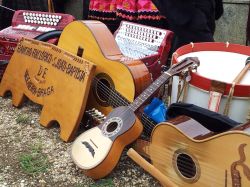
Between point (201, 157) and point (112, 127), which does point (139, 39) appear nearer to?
point (112, 127)

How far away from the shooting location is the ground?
211cm

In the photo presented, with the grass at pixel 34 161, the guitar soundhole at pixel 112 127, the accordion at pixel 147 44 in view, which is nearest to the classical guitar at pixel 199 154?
the guitar soundhole at pixel 112 127

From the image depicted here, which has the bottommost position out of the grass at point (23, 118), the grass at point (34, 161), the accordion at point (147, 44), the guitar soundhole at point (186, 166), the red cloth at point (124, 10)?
the grass at point (34, 161)

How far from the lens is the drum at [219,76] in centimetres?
189

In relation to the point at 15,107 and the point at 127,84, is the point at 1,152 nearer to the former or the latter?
the point at 15,107

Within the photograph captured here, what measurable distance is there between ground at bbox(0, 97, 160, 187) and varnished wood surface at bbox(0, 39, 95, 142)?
4.3 inches

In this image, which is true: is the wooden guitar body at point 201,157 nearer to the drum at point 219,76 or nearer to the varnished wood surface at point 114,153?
the varnished wood surface at point 114,153

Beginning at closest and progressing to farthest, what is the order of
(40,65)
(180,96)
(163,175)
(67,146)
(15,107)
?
(163,175) → (180,96) → (67,146) → (40,65) → (15,107)

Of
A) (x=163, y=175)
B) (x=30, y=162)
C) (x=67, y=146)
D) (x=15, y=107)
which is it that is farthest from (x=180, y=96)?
(x=15, y=107)

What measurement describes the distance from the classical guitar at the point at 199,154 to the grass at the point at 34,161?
2.23 ft

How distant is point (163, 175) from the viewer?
188 cm

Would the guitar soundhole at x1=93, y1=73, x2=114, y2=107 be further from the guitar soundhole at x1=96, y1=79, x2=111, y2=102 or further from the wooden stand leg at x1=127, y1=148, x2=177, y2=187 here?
the wooden stand leg at x1=127, y1=148, x2=177, y2=187

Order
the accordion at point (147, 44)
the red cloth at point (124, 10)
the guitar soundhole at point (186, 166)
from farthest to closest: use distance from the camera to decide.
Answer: the red cloth at point (124, 10) → the accordion at point (147, 44) → the guitar soundhole at point (186, 166)

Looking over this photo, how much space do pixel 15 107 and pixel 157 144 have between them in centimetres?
144
